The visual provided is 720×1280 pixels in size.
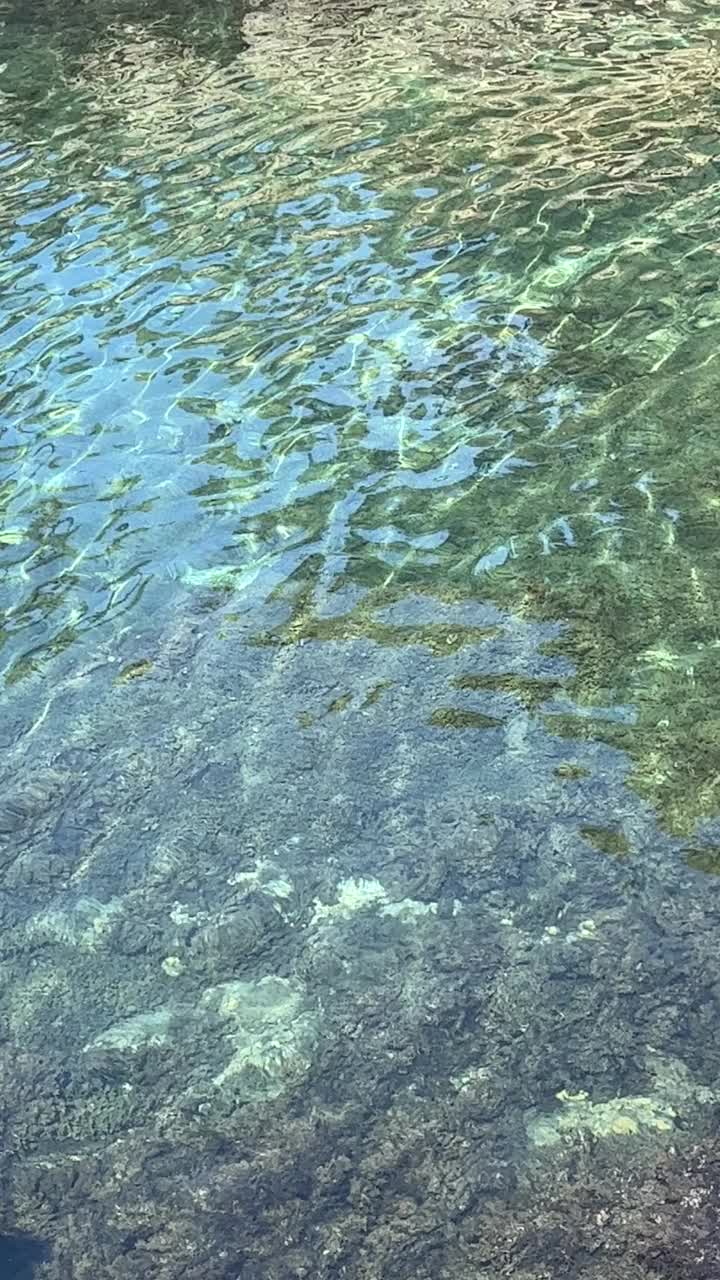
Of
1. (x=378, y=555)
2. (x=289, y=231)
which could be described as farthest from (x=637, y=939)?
(x=289, y=231)

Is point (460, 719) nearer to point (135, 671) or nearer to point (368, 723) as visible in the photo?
point (368, 723)

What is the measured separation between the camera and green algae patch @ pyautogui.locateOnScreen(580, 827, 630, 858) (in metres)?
5.31

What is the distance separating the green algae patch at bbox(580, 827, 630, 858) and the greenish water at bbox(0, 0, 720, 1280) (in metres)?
0.04

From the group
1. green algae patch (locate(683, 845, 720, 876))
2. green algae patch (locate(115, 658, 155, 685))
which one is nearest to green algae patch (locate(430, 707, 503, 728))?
green algae patch (locate(683, 845, 720, 876))

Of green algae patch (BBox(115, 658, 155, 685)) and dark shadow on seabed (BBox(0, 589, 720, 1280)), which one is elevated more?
green algae patch (BBox(115, 658, 155, 685))

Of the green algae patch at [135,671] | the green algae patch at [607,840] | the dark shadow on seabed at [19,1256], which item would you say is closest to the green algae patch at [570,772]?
the green algae patch at [607,840]

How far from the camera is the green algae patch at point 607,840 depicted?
17.4 feet

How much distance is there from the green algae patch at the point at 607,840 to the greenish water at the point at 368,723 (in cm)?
4

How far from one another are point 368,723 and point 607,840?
1369mm

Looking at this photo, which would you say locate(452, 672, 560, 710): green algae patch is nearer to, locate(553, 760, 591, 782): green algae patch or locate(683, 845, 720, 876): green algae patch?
locate(553, 760, 591, 782): green algae patch

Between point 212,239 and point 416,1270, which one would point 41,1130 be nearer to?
point 416,1270

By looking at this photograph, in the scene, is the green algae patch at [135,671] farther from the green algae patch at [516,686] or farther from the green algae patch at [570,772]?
the green algae patch at [570,772]

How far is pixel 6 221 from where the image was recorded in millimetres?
11953

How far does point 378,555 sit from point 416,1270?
158 inches
